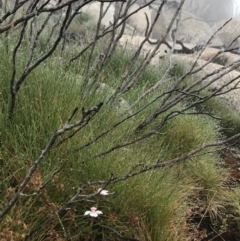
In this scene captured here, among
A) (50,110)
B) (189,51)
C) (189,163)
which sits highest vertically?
(50,110)

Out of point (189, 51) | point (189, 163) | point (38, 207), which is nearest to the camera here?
point (38, 207)

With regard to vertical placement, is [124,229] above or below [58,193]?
below

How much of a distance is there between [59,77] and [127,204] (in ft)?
2.87

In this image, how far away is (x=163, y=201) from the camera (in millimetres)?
2035

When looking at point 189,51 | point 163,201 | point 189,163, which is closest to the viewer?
point 163,201

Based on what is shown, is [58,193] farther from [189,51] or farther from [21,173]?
[189,51]

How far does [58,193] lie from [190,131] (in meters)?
2.22

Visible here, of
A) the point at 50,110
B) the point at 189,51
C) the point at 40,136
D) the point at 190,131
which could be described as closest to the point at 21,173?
the point at 40,136

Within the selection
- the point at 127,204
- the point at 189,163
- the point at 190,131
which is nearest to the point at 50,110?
the point at 127,204

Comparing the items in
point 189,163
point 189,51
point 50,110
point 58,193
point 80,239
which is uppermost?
point 50,110

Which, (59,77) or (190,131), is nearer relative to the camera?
(59,77)

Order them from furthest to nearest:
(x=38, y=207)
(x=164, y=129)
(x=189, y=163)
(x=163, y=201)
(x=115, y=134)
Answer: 1. (x=164, y=129)
2. (x=189, y=163)
3. (x=115, y=134)
4. (x=163, y=201)
5. (x=38, y=207)

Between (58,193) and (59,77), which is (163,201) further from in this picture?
(59,77)

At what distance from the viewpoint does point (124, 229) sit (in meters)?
1.85
